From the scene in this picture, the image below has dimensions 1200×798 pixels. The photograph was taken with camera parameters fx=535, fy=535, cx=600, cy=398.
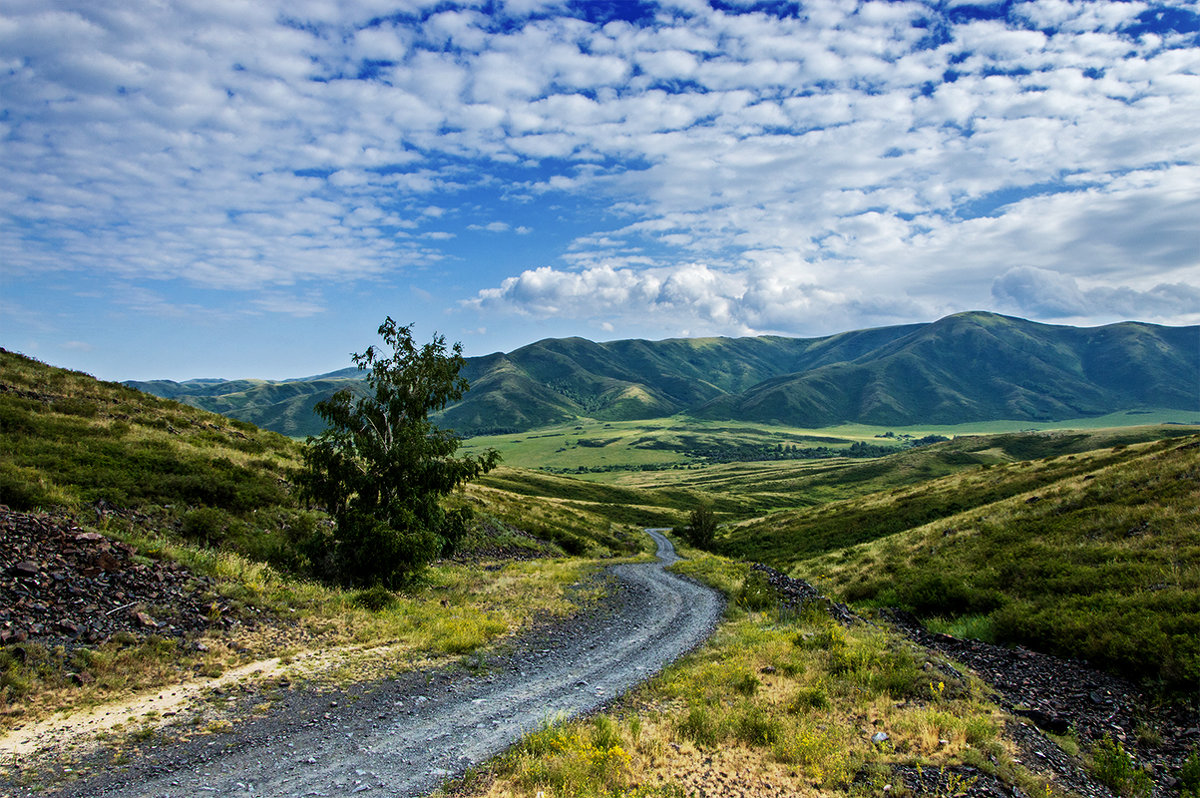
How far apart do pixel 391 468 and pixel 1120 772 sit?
80.0 ft

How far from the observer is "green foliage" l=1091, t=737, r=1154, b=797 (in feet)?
33.7

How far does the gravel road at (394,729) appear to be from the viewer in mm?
9102

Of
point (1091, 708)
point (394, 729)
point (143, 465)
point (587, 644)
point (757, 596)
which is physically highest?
point (143, 465)

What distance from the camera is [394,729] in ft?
37.8

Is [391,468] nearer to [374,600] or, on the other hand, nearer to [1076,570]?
[374,600]

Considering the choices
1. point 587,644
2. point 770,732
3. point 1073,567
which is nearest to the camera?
point 770,732

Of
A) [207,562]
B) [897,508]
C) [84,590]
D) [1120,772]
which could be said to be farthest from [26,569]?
[897,508]

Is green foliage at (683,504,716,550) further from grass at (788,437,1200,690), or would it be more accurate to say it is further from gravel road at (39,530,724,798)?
gravel road at (39,530,724,798)

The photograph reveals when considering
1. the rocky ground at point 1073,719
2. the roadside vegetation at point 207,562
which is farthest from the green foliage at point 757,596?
the rocky ground at point 1073,719

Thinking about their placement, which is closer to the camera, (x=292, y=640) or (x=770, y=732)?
(x=770, y=732)

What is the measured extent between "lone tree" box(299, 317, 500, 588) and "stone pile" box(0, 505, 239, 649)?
6.37m

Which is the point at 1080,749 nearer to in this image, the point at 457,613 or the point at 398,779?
the point at 398,779

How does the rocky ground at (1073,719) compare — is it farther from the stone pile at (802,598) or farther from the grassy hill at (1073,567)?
the stone pile at (802,598)

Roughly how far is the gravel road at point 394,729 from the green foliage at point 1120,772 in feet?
33.8
